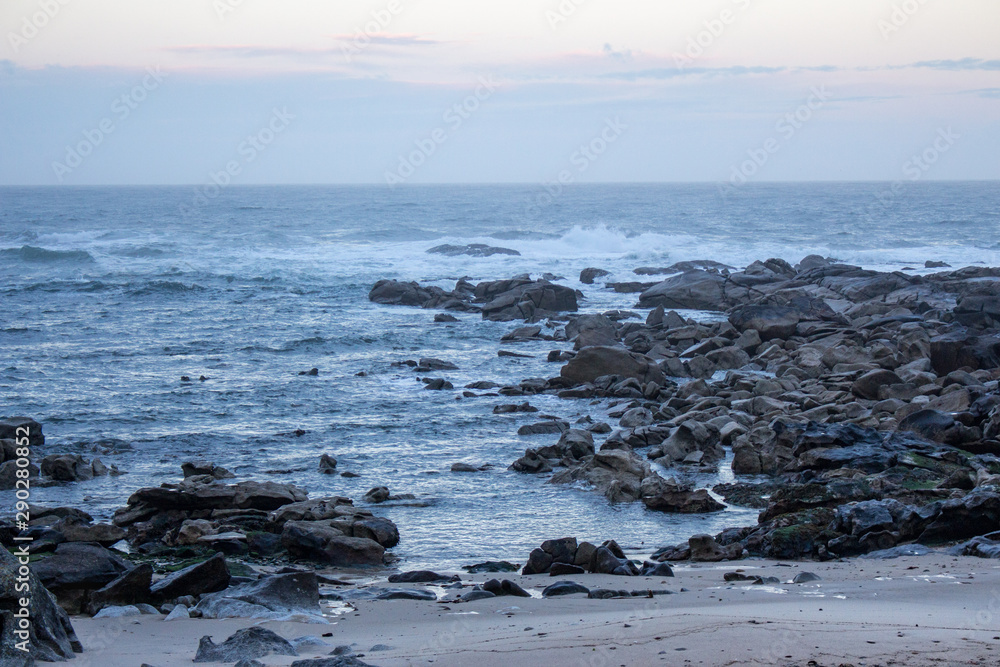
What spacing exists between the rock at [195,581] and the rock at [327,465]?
192 inches

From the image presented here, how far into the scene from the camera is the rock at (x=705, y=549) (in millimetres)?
8461

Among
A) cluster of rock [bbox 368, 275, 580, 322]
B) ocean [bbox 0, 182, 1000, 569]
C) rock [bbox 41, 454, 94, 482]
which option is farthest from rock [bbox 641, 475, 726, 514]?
cluster of rock [bbox 368, 275, 580, 322]

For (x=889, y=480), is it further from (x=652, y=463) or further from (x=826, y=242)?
(x=826, y=242)

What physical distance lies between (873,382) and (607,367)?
194 inches

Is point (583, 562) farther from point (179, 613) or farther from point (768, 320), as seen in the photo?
point (768, 320)

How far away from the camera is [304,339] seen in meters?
22.7

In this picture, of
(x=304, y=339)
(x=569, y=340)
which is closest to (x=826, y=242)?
(x=569, y=340)

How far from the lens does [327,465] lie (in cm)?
1206

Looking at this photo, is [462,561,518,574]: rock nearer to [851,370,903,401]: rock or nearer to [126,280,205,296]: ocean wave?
[851,370,903,401]: rock

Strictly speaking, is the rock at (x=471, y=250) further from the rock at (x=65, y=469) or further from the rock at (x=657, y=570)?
the rock at (x=657, y=570)

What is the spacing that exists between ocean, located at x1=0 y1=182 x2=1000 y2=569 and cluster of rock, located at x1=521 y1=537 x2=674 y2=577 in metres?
0.79

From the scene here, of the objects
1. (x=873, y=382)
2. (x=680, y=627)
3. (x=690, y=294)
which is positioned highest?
(x=690, y=294)

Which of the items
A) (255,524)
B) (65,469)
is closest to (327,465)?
(255,524)

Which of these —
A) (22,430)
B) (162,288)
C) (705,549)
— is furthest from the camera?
(162,288)
